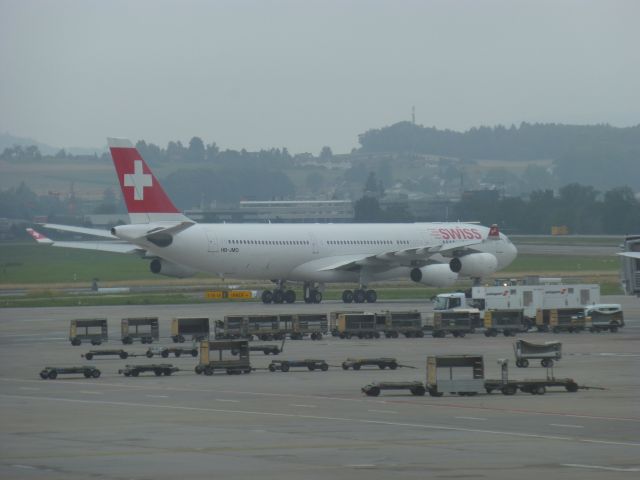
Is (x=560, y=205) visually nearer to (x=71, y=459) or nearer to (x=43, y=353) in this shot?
(x=43, y=353)

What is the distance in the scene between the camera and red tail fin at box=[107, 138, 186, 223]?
236ft

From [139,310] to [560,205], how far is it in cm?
9376

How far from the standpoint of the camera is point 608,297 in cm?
7962

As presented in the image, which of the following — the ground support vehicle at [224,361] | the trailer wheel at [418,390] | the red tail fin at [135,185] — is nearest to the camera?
the trailer wheel at [418,390]

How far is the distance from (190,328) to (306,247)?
93.5 feet

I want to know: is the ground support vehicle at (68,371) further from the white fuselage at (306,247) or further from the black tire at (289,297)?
the black tire at (289,297)

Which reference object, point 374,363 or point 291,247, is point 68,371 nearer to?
point 374,363

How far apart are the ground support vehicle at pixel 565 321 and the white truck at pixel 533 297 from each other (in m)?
3.70

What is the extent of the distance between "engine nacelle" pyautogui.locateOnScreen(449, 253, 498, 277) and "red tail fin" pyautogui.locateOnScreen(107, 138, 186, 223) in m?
18.7

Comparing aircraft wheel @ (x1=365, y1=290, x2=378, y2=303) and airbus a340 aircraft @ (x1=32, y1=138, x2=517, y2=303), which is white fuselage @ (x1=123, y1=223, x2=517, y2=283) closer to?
airbus a340 aircraft @ (x1=32, y1=138, x2=517, y2=303)

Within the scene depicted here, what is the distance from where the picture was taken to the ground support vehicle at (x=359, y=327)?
52.6 meters

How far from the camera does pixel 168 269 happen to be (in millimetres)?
76688

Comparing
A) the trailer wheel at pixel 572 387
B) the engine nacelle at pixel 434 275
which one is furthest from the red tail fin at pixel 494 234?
the trailer wheel at pixel 572 387

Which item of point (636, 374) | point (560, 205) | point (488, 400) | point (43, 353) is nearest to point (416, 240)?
point (43, 353)
